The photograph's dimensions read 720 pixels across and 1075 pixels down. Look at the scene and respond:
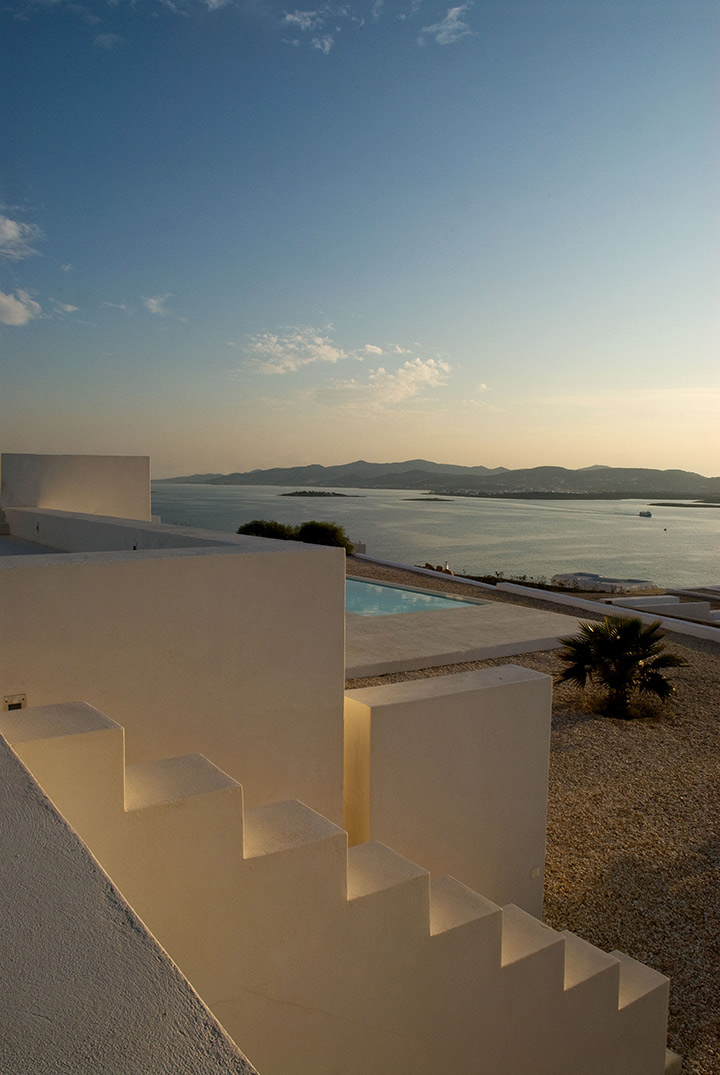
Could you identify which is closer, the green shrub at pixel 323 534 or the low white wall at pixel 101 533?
the low white wall at pixel 101 533

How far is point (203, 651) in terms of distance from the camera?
393 cm

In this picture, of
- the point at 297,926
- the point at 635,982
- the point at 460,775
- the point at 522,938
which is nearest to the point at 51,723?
the point at 297,926

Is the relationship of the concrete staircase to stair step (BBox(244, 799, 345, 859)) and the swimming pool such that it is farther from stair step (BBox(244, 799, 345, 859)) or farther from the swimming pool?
the swimming pool

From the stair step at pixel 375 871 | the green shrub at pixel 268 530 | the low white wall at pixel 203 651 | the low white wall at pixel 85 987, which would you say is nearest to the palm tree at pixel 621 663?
the low white wall at pixel 203 651

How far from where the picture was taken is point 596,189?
12906mm

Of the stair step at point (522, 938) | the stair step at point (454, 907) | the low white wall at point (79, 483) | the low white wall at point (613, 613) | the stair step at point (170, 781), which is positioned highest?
the low white wall at point (79, 483)

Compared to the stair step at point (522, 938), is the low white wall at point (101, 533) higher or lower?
higher

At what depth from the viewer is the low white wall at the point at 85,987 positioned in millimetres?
842

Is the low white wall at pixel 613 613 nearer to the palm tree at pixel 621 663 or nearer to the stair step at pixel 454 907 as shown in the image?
the palm tree at pixel 621 663

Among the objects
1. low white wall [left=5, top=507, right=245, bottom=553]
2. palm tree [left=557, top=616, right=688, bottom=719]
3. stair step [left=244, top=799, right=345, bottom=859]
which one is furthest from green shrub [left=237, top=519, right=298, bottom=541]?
stair step [left=244, top=799, right=345, bottom=859]

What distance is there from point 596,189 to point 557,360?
12548 mm

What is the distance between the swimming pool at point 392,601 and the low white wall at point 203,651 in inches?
328

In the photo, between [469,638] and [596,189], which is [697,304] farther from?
[469,638]

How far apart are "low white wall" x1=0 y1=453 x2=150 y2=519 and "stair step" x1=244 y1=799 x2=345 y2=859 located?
28.6 feet
